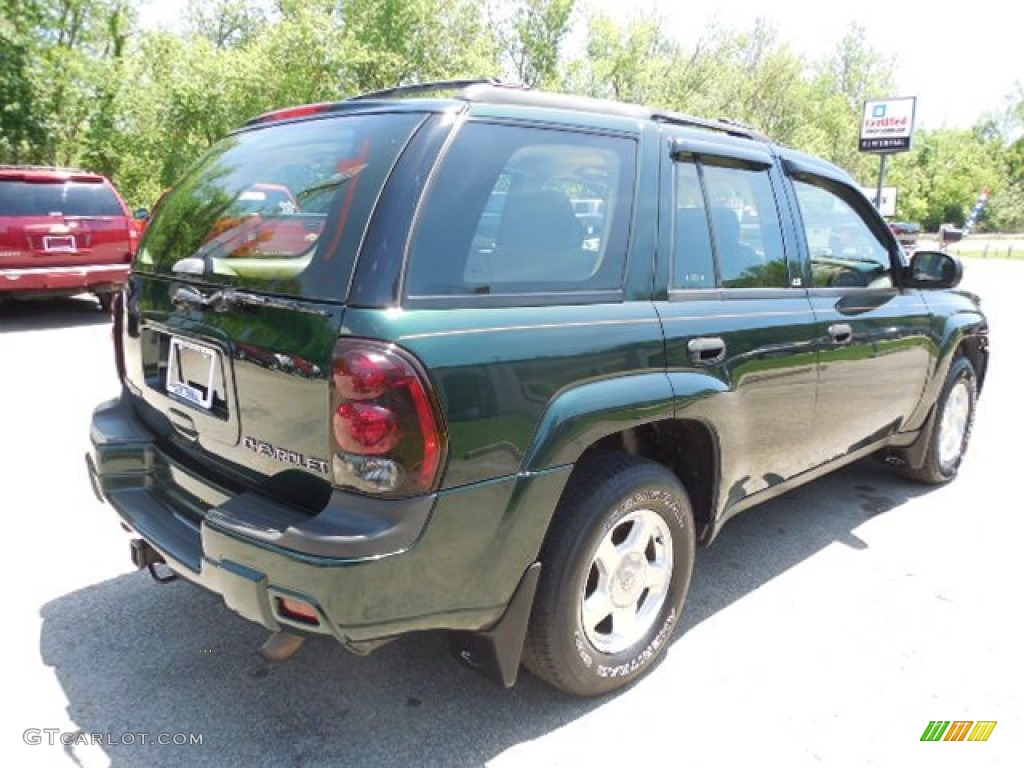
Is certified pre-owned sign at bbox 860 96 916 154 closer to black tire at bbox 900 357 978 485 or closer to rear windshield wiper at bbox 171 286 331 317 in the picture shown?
black tire at bbox 900 357 978 485

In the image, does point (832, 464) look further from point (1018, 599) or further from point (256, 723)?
point (256, 723)

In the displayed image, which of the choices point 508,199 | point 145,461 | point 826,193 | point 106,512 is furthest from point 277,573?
point 826,193

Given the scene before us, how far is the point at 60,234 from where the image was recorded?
9.05 metres

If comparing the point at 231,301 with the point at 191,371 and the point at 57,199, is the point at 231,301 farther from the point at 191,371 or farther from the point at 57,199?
the point at 57,199

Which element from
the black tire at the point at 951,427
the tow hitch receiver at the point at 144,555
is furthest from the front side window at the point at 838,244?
the tow hitch receiver at the point at 144,555

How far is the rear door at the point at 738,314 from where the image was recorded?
8.60 ft

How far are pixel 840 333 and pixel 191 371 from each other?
2.69m

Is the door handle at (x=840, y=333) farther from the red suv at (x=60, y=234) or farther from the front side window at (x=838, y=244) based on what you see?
the red suv at (x=60, y=234)

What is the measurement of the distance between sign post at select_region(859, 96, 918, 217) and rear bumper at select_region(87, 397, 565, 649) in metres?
28.4

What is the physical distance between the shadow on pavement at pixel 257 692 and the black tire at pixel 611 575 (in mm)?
204

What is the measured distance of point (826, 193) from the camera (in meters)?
3.62

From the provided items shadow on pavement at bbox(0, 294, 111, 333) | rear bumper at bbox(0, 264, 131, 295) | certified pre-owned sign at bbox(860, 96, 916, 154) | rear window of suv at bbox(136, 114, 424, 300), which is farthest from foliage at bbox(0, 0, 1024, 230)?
rear window of suv at bbox(136, 114, 424, 300)

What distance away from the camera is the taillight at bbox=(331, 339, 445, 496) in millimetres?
1845

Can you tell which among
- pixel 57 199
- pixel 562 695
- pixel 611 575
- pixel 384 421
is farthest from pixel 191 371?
pixel 57 199
